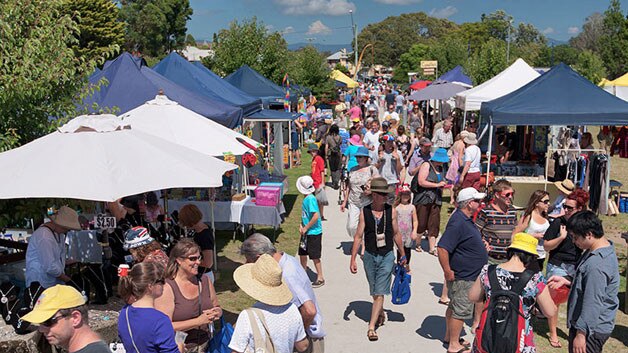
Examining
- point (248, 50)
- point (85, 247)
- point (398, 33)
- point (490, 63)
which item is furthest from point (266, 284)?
point (398, 33)

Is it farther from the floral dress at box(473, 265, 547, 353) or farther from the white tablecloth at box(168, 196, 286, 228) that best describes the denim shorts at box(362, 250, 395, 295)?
the white tablecloth at box(168, 196, 286, 228)

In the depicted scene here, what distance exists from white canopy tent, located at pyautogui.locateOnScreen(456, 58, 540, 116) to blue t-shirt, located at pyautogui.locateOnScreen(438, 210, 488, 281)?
9.54m

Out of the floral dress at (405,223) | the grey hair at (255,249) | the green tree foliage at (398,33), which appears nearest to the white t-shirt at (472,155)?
the floral dress at (405,223)

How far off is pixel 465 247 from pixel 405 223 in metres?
1.95

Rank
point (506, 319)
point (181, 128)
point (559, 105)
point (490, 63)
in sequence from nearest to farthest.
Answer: point (506, 319) < point (181, 128) < point (559, 105) < point (490, 63)

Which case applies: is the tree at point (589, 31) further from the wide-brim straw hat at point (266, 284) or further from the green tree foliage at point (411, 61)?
the wide-brim straw hat at point (266, 284)

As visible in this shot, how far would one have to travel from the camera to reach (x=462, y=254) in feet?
17.2

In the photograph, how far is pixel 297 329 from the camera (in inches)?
142

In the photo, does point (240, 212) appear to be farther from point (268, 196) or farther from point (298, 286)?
point (298, 286)

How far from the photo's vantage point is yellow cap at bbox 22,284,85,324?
3061 mm

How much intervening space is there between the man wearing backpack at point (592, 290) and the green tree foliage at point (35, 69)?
500 cm

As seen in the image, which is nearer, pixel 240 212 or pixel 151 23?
pixel 240 212

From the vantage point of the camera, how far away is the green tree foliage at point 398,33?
124 m

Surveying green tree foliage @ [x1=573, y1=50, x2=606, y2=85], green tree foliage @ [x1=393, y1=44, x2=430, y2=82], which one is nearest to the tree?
green tree foliage @ [x1=393, y1=44, x2=430, y2=82]
